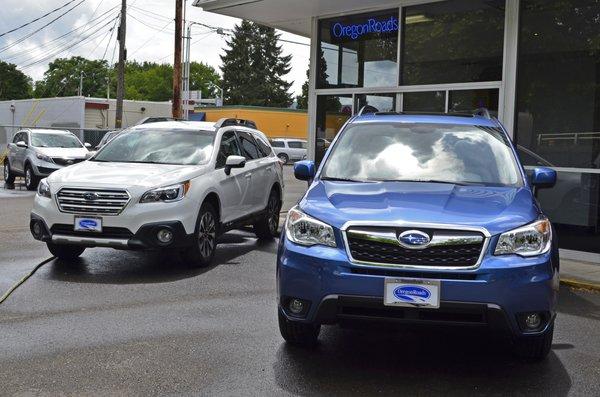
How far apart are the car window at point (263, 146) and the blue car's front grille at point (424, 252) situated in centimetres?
632

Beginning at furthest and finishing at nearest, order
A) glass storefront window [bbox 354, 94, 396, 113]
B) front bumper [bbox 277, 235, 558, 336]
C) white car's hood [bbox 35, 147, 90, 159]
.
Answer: white car's hood [bbox 35, 147, 90, 159], glass storefront window [bbox 354, 94, 396, 113], front bumper [bbox 277, 235, 558, 336]

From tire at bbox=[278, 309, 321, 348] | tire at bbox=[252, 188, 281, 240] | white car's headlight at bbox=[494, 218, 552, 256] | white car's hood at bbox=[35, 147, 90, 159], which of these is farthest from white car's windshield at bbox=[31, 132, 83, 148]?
white car's headlight at bbox=[494, 218, 552, 256]

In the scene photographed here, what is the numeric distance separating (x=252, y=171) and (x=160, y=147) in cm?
148

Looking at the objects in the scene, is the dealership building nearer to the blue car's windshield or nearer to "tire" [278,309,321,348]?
the blue car's windshield

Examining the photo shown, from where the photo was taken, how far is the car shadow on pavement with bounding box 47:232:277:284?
736 centimetres

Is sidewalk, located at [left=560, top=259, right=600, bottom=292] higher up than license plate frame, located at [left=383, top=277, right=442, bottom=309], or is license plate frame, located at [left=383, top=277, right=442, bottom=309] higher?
license plate frame, located at [left=383, top=277, right=442, bottom=309]

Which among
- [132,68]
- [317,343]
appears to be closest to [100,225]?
[317,343]

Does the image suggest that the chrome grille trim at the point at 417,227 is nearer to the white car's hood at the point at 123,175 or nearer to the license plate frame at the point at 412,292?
the license plate frame at the point at 412,292

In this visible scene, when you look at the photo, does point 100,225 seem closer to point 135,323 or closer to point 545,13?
point 135,323

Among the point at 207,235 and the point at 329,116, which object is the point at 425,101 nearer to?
the point at 329,116

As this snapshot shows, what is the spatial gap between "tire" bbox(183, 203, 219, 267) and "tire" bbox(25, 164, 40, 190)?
485 inches

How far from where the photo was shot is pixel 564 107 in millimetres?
9977

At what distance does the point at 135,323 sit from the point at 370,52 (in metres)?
8.51

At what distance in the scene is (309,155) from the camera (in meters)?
13.6
